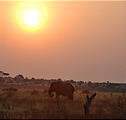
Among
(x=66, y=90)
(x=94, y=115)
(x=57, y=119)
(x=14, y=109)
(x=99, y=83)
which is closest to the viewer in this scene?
(x=57, y=119)

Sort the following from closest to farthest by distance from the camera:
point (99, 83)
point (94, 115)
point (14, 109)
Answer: point (94, 115) → point (14, 109) → point (99, 83)

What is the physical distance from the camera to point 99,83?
64.2 meters

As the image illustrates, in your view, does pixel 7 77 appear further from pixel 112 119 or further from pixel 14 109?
pixel 112 119

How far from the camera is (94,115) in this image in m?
18.8

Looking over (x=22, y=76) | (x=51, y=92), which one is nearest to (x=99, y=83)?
(x=22, y=76)

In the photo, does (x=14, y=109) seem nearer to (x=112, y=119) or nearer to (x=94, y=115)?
(x=94, y=115)

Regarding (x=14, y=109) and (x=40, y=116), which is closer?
(x=40, y=116)

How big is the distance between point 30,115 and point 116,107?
808cm

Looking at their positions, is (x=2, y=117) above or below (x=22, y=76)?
below

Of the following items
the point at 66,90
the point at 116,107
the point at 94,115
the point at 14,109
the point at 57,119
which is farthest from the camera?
the point at 66,90

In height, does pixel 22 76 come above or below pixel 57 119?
above

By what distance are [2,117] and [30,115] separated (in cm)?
160

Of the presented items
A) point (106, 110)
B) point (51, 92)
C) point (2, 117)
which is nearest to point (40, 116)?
point (2, 117)

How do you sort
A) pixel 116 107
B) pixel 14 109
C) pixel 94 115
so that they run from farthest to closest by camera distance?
pixel 116 107 → pixel 14 109 → pixel 94 115
